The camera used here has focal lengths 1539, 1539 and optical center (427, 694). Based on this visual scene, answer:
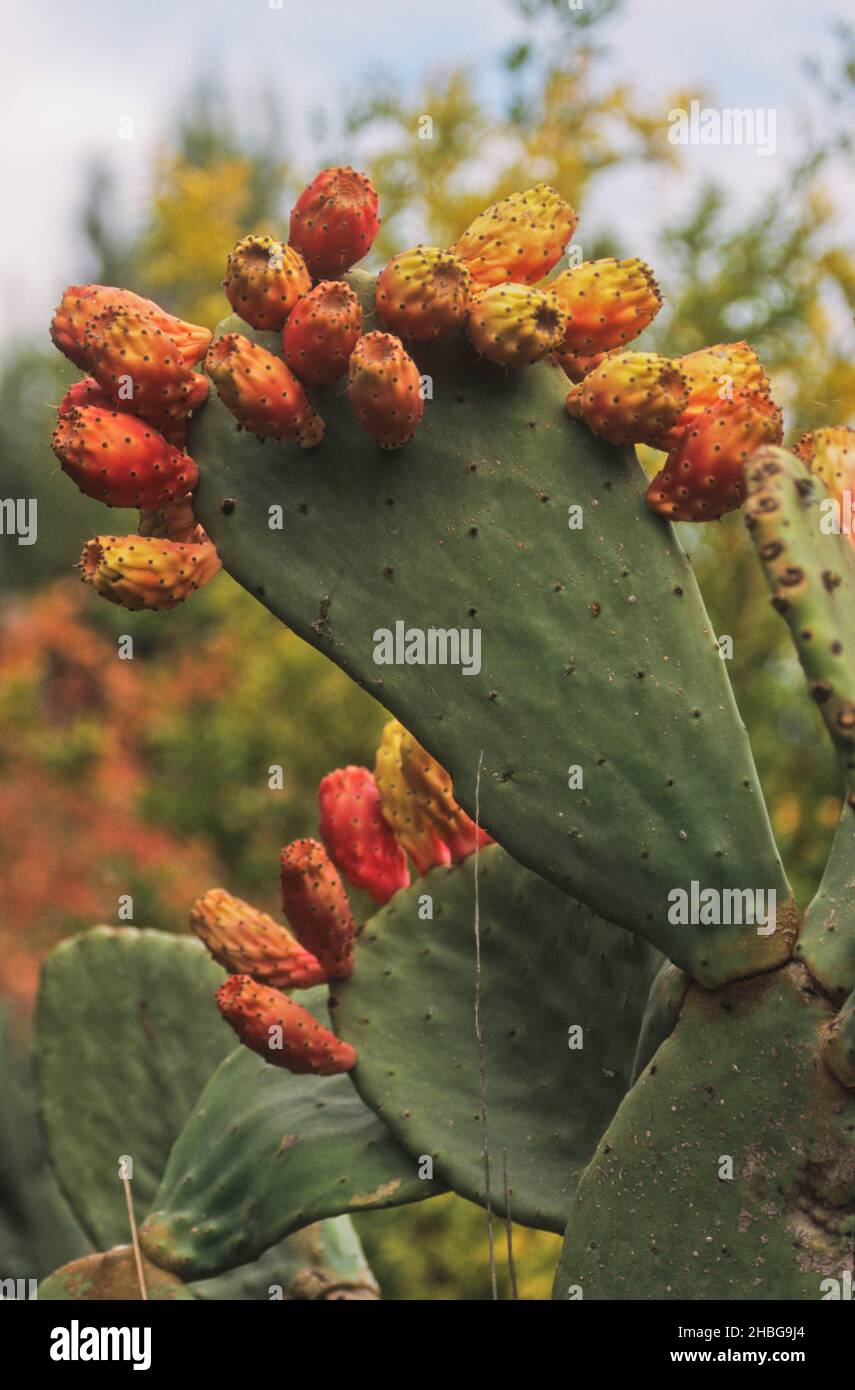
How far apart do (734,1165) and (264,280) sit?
739mm

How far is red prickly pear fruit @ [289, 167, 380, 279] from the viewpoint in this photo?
1.17 meters

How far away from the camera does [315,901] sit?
1.33 metres

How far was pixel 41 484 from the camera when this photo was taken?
35.9 ft

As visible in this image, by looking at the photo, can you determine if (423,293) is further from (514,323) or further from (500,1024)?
(500,1024)

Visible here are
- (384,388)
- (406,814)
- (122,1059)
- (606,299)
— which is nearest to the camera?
(384,388)

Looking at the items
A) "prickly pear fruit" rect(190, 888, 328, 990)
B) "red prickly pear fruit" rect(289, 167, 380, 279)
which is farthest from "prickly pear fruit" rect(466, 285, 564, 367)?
"prickly pear fruit" rect(190, 888, 328, 990)

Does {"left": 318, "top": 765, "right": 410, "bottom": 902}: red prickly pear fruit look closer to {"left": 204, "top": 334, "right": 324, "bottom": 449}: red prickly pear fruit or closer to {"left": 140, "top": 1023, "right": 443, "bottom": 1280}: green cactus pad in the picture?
{"left": 140, "top": 1023, "right": 443, "bottom": 1280}: green cactus pad

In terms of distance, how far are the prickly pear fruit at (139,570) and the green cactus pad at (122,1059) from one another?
73 cm

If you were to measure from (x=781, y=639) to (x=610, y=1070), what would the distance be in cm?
266

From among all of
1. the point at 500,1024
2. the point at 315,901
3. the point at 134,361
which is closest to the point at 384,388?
the point at 134,361

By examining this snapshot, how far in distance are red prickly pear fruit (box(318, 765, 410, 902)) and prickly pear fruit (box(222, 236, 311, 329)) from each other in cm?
48
